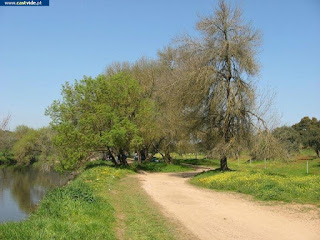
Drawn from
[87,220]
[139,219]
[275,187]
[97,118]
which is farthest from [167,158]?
[87,220]

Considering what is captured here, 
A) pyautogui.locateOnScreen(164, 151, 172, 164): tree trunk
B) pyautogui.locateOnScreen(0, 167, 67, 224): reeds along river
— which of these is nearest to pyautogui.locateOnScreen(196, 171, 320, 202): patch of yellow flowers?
pyautogui.locateOnScreen(0, 167, 67, 224): reeds along river

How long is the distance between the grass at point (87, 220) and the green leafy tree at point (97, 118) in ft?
41.4

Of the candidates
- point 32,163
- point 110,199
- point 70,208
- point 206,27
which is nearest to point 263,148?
point 206,27

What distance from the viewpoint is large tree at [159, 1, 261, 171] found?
68.9 feet

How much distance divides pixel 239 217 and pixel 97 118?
1805cm

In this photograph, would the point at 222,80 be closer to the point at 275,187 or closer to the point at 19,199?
the point at 275,187

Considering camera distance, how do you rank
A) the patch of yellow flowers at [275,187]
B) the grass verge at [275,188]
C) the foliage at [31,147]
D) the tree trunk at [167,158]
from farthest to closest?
the foliage at [31,147], the tree trunk at [167,158], the patch of yellow flowers at [275,187], the grass verge at [275,188]

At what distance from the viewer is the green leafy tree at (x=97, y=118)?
25.3m

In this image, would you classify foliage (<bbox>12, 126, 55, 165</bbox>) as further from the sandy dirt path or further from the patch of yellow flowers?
the sandy dirt path

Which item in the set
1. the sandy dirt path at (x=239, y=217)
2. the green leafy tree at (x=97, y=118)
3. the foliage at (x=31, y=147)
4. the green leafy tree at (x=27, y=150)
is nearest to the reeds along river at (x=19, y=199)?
the green leafy tree at (x=97, y=118)

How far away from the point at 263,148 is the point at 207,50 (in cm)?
740

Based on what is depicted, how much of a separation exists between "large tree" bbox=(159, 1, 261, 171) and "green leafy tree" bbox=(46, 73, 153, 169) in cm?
596

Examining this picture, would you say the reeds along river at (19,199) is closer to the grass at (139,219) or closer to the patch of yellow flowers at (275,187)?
the grass at (139,219)

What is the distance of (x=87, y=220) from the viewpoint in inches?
321
